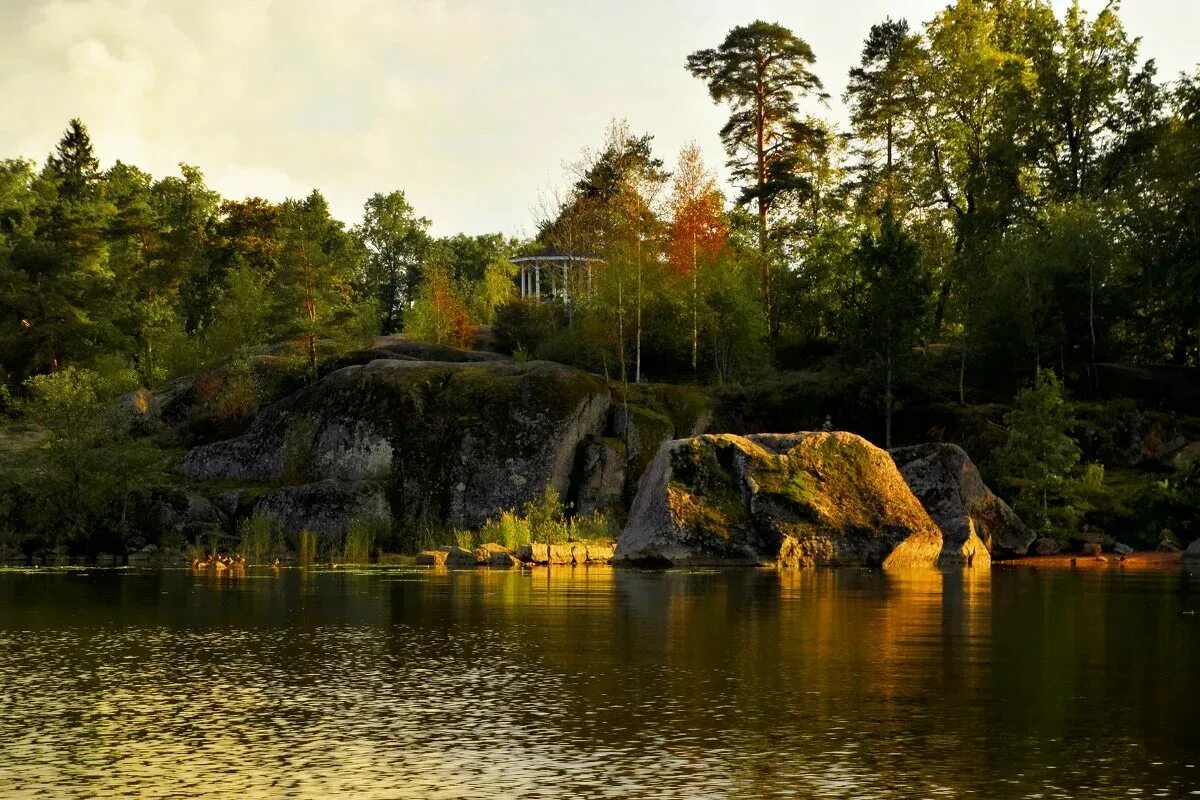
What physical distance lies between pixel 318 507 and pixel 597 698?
4017cm

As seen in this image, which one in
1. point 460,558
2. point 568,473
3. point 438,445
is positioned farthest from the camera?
point 438,445

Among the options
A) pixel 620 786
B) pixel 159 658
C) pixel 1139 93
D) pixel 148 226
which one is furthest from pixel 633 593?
pixel 148 226

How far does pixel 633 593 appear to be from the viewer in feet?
103

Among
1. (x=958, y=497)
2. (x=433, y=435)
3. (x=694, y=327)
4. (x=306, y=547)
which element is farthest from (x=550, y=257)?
(x=958, y=497)

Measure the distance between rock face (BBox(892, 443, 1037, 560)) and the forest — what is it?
2.54 m

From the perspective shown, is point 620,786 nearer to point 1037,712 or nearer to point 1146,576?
point 1037,712

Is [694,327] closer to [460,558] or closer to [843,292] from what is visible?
[843,292]

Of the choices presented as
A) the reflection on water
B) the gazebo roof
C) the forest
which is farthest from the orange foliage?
the reflection on water

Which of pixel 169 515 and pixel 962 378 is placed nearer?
pixel 169 515

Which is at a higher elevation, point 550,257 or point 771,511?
point 550,257

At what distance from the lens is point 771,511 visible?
45094 mm

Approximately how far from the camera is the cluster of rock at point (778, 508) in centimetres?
4466

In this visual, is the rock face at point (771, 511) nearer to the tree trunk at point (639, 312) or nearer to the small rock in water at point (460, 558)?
the small rock in water at point (460, 558)

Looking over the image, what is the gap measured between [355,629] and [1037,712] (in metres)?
12.2
